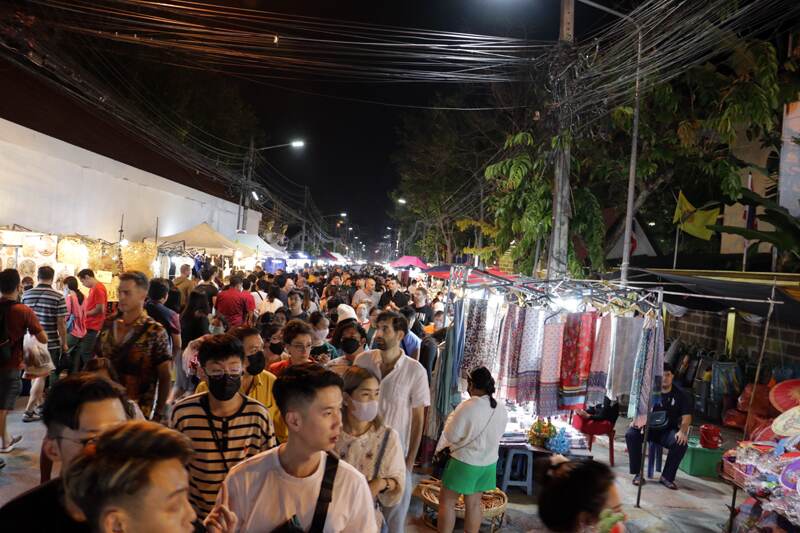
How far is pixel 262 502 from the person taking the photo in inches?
85.6

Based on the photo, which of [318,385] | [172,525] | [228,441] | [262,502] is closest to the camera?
[172,525]

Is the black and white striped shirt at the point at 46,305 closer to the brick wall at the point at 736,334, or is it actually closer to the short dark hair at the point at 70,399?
the short dark hair at the point at 70,399

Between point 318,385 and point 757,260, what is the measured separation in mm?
12230

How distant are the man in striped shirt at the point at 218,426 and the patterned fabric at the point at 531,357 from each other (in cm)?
380

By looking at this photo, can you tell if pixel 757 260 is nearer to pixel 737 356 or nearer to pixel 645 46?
pixel 737 356

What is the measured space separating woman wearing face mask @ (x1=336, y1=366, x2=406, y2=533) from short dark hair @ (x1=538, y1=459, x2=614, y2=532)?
1.11 m

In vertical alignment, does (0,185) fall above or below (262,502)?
above

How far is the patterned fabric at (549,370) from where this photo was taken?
614 cm

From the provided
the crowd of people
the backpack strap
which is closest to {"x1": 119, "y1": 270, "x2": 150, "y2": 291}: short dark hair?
the crowd of people

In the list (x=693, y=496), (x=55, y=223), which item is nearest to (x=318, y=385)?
(x=693, y=496)

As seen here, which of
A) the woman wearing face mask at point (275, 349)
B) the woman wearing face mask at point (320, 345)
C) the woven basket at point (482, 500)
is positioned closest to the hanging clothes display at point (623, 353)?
the woven basket at point (482, 500)

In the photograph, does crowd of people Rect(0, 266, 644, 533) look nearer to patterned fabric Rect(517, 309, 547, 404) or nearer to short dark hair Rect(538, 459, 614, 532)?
short dark hair Rect(538, 459, 614, 532)

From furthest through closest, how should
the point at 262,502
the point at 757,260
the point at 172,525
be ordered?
1. the point at 757,260
2. the point at 262,502
3. the point at 172,525

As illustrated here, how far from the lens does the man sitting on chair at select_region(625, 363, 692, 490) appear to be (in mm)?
7129
